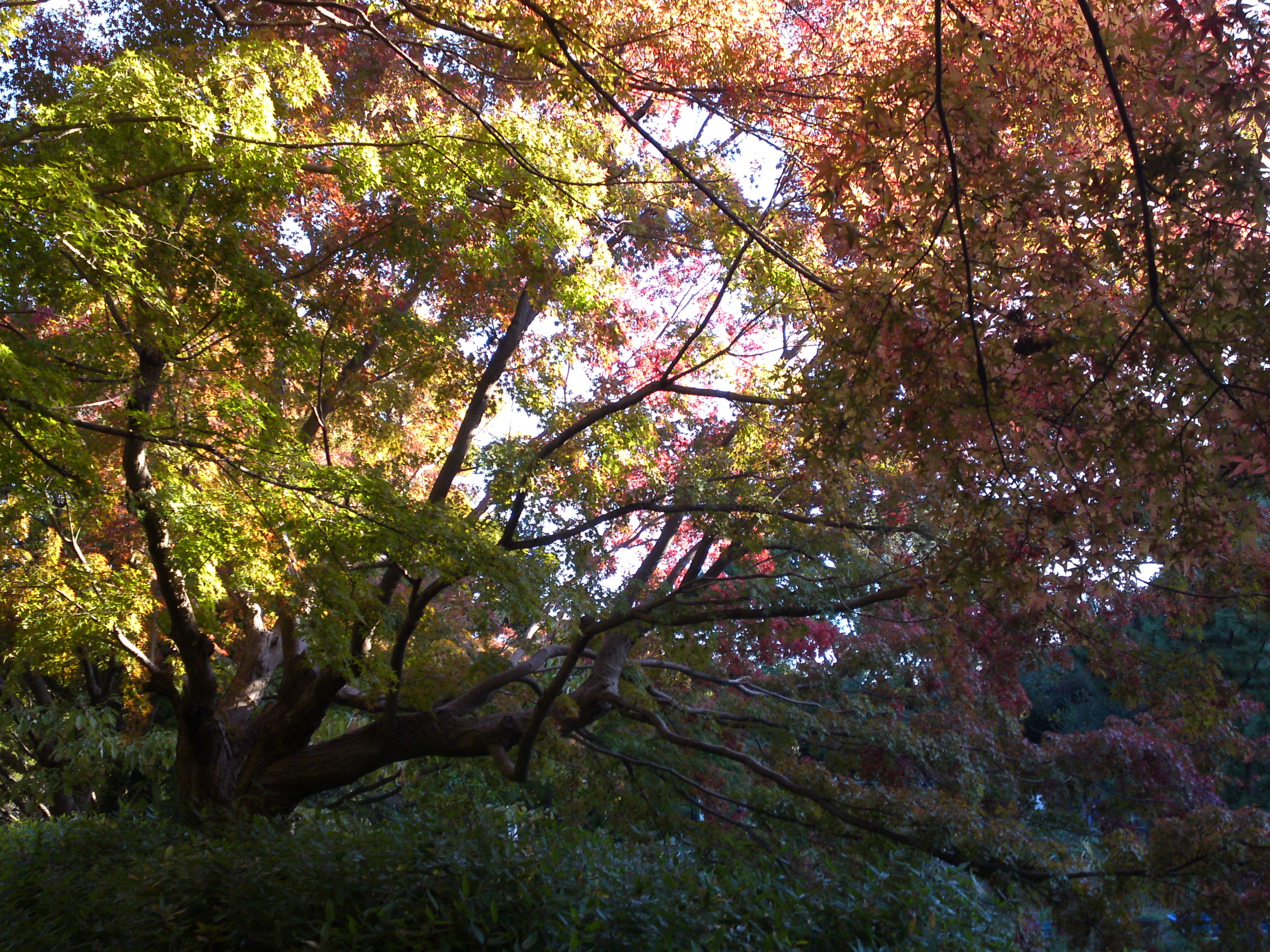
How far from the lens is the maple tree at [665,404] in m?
2.54

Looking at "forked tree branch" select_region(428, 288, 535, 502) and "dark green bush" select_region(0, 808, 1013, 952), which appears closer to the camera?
"dark green bush" select_region(0, 808, 1013, 952)

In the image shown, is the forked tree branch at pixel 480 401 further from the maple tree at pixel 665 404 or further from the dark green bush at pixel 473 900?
the dark green bush at pixel 473 900

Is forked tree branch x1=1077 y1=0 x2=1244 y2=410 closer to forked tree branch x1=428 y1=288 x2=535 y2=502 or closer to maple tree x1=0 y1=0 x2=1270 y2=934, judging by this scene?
maple tree x1=0 y1=0 x2=1270 y2=934

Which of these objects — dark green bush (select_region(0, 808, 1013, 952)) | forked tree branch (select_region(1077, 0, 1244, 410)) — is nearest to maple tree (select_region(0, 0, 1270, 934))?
forked tree branch (select_region(1077, 0, 1244, 410))

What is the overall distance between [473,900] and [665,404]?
17.2 feet

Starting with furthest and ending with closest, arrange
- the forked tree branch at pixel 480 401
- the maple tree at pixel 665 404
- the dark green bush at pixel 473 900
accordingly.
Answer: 1. the forked tree branch at pixel 480 401
2. the dark green bush at pixel 473 900
3. the maple tree at pixel 665 404

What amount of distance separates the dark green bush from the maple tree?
3.98 ft

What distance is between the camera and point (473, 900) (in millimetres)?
3436

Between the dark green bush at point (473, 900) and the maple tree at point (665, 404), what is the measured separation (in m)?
1.21

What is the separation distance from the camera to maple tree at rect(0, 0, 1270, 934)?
100.0 inches

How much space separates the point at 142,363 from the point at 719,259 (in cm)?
467

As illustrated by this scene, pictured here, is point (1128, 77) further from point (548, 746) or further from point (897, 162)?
point (548, 746)

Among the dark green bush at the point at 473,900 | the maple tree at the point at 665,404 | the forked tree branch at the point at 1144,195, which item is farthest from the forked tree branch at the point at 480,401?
the forked tree branch at the point at 1144,195

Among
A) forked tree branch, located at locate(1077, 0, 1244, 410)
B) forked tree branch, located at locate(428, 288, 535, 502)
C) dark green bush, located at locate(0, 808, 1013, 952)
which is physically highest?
forked tree branch, located at locate(428, 288, 535, 502)
